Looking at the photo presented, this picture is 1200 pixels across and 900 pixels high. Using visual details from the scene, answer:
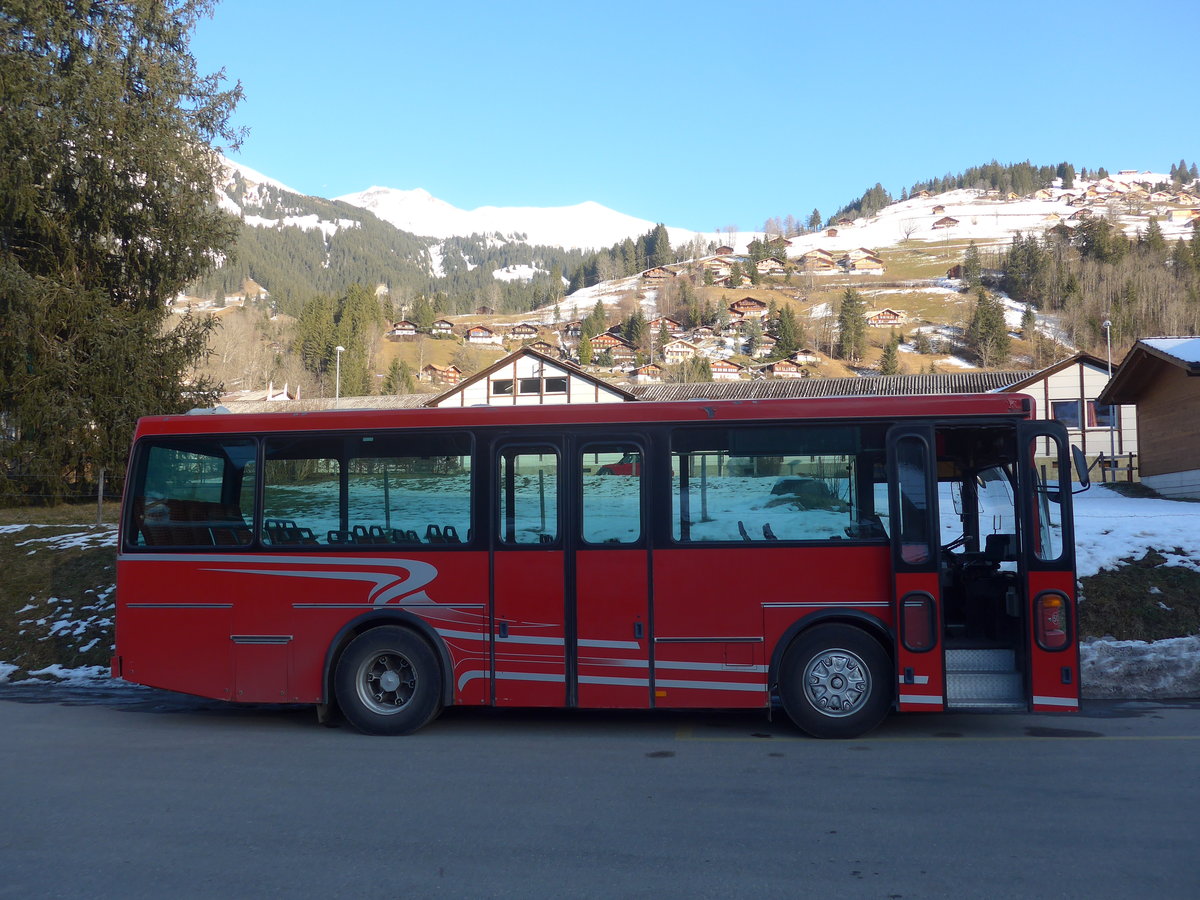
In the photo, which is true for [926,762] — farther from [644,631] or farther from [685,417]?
[685,417]

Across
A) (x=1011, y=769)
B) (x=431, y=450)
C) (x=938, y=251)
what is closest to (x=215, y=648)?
(x=431, y=450)

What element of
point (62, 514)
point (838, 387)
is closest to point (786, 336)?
point (838, 387)

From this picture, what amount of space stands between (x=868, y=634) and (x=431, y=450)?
13.6ft

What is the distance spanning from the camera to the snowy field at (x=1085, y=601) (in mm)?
10188

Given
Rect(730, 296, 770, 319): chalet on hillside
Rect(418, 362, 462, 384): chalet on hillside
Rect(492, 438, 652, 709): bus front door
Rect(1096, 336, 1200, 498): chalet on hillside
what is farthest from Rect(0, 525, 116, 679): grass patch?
Rect(730, 296, 770, 319): chalet on hillside

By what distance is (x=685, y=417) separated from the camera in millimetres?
8508

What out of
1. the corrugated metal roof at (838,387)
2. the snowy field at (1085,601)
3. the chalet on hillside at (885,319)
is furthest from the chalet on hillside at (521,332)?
the snowy field at (1085,601)

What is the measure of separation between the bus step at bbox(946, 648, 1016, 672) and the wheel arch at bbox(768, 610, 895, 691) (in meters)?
0.52

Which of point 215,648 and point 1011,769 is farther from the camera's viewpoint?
point 215,648

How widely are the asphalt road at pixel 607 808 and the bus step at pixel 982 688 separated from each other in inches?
14.1

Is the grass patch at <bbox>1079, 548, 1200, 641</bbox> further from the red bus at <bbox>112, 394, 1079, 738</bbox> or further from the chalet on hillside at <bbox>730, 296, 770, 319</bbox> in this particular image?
the chalet on hillside at <bbox>730, 296, 770, 319</bbox>

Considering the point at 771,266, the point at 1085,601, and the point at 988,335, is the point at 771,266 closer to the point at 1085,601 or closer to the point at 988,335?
the point at 988,335

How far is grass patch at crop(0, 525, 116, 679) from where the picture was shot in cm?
1219

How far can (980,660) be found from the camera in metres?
8.20
